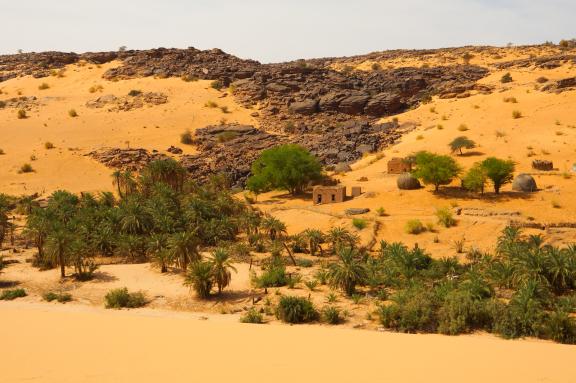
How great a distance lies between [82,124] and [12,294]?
1559 inches

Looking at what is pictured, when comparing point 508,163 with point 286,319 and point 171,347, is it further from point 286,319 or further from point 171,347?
point 171,347

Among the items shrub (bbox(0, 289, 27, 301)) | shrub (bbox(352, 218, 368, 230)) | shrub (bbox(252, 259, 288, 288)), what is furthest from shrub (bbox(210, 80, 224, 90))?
shrub (bbox(0, 289, 27, 301))

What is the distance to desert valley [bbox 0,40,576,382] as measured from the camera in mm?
12734

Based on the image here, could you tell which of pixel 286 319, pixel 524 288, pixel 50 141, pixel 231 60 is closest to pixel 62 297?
pixel 286 319

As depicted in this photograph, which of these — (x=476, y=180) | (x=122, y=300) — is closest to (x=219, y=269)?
(x=122, y=300)

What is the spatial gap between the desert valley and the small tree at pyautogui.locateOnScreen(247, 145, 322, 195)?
17cm

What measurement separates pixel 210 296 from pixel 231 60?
60.8m

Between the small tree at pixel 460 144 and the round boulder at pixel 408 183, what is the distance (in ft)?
27.8

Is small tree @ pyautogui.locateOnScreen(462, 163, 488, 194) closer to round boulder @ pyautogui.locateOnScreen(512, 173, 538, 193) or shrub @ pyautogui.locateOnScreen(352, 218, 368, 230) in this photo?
round boulder @ pyautogui.locateOnScreen(512, 173, 538, 193)

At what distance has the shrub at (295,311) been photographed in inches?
739

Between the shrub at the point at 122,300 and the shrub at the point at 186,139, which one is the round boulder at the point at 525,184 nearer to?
the shrub at the point at 122,300

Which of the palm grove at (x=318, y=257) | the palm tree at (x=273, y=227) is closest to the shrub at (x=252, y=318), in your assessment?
the palm grove at (x=318, y=257)

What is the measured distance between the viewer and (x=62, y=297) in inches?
864

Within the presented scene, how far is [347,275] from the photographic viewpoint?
70.6 feet
